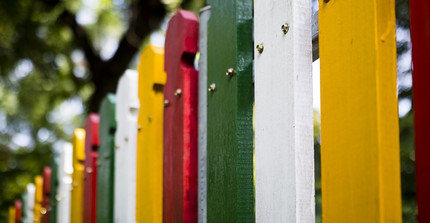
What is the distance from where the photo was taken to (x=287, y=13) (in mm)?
1544

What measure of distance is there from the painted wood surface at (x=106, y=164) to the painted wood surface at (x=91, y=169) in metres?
0.07

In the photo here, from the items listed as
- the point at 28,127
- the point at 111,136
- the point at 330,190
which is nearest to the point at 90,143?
the point at 111,136

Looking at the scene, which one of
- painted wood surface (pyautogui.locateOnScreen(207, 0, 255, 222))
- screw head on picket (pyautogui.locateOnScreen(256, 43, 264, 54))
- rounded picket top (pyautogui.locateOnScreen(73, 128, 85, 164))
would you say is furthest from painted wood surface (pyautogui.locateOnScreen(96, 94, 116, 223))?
screw head on picket (pyautogui.locateOnScreen(256, 43, 264, 54))

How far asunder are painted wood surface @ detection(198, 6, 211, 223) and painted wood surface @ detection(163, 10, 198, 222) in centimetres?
2

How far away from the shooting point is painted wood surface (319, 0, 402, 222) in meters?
1.21

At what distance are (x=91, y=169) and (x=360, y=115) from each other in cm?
211

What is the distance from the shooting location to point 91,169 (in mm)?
3205

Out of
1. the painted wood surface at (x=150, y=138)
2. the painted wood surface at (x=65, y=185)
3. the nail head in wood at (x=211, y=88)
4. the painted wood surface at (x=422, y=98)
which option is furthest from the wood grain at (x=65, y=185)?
the painted wood surface at (x=422, y=98)

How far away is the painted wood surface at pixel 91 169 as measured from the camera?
3.14 metres

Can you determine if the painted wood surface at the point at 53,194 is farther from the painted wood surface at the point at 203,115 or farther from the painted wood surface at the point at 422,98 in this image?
the painted wood surface at the point at 422,98

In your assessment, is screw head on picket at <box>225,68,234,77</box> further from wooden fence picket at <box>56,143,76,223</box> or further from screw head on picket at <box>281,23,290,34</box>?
wooden fence picket at <box>56,143,76,223</box>

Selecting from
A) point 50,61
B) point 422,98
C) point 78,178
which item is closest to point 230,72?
point 422,98

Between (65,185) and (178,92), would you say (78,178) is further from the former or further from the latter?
(178,92)

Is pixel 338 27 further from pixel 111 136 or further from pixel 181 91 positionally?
pixel 111 136
